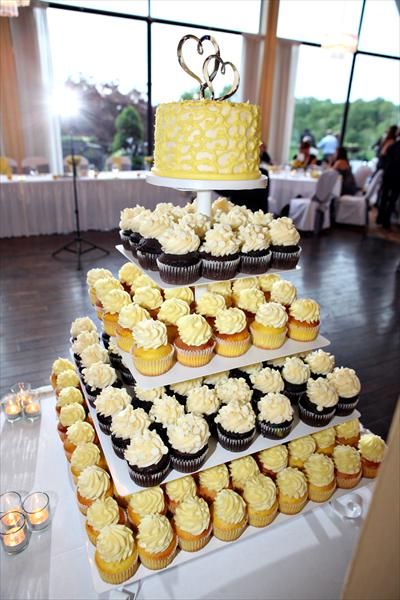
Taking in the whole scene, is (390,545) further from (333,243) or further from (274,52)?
(274,52)

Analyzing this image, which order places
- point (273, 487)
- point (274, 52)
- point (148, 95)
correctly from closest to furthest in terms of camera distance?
1. point (273, 487)
2. point (148, 95)
3. point (274, 52)

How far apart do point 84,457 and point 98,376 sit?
13.4 inches

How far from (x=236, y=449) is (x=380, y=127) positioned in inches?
484

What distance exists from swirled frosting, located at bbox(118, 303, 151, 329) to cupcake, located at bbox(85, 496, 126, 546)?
64 cm

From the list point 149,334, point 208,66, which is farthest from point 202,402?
point 208,66

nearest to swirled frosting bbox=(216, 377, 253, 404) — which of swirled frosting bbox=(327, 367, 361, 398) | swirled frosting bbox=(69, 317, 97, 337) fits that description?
swirled frosting bbox=(327, 367, 361, 398)

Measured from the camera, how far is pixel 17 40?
24.0ft

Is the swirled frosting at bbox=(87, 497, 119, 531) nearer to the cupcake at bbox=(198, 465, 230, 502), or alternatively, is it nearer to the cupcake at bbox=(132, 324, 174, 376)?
the cupcake at bbox=(198, 465, 230, 502)

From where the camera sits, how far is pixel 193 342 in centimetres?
143

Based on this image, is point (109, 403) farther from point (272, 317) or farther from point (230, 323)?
point (272, 317)

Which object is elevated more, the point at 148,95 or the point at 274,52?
the point at 274,52

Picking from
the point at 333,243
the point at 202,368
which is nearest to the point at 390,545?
the point at 202,368

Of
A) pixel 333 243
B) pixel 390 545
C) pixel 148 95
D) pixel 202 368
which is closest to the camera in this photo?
pixel 390 545

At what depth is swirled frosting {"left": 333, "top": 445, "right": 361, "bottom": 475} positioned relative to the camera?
1.74m
